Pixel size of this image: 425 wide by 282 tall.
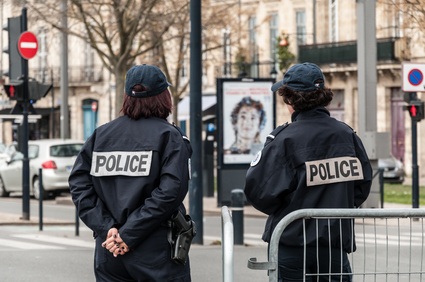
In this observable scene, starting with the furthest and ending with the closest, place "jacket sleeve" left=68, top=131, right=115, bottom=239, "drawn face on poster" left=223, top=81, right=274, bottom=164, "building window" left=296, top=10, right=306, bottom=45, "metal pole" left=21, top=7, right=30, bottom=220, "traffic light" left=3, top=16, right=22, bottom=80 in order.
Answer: "building window" left=296, top=10, right=306, bottom=45, "drawn face on poster" left=223, top=81, right=274, bottom=164, "traffic light" left=3, top=16, right=22, bottom=80, "metal pole" left=21, top=7, right=30, bottom=220, "jacket sleeve" left=68, top=131, right=115, bottom=239

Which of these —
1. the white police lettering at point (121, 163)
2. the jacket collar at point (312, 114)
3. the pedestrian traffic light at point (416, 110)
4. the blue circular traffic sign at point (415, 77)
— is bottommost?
the white police lettering at point (121, 163)

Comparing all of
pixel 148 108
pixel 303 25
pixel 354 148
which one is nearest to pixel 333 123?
pixel 354 148

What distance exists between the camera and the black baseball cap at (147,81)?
4.74m

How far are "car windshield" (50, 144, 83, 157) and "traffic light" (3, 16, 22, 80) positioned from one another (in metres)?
5.84

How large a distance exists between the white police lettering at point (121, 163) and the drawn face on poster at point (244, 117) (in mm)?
14970

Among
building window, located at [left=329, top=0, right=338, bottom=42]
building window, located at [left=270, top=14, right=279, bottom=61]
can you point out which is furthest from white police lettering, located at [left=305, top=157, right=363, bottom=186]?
building window, located at [left=270, top=14, right=279, bottom=61]

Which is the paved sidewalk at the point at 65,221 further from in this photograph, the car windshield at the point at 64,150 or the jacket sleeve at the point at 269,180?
the jacket sleeve at the point at 269,180

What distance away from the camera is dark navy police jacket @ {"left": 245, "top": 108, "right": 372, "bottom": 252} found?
4535 millimetres

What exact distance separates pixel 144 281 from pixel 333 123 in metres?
1.23

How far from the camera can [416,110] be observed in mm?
16656

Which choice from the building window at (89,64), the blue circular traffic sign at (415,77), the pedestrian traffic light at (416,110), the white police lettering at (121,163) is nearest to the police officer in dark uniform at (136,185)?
the white police lettering at (121,163)

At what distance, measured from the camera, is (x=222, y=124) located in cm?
1977

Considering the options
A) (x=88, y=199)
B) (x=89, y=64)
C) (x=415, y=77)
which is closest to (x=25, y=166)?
(x=415, y=77)

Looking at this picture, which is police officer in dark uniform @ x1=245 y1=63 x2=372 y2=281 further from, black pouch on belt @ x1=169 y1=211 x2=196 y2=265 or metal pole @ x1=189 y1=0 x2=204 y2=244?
Answer: metal pole @ x1=189 y1=0 x2=204 y2=244
